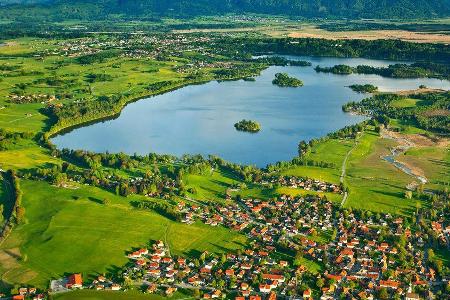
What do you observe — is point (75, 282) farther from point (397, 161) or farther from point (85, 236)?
point (397, 161)

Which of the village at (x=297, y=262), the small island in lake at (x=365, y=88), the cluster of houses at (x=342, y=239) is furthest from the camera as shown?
the small island in lake at (x=365, y=88)

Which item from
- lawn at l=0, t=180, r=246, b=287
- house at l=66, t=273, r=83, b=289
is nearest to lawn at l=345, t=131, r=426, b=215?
lawn at l=0, t=180, r=246, b=287

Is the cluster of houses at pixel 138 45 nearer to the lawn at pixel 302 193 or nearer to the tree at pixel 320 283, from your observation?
the lawn at pixel 302 193

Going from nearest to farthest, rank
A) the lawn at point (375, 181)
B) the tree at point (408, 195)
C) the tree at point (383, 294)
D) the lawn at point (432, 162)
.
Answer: the tree at point (383, 294)
the lawn at point (375, 181)
the tree at point (408, 195)
the lawn at point (432, 162)

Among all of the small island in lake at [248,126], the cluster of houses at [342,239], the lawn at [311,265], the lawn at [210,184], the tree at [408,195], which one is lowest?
the lawn at [311,265]

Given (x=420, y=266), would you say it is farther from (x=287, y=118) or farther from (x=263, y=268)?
(x=287, y=118)

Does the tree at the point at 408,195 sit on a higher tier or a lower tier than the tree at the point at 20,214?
higher

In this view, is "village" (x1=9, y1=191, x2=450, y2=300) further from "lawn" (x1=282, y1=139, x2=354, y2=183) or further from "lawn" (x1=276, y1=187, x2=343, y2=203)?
"lawn" (x1=282, y1=139, x2=354, y2=183)

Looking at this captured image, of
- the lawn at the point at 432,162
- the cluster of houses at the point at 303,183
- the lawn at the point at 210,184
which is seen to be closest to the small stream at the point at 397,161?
the lawn at the point at 432,162
